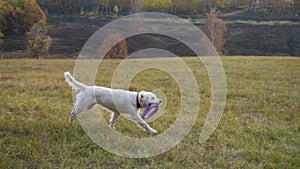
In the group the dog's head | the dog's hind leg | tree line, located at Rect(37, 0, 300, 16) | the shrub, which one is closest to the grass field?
the dog's hind leg

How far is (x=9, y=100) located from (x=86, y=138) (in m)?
3.71

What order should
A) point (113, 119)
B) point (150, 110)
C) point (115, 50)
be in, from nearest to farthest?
point (150, 110)
point (113, 119)
point (115, 50)

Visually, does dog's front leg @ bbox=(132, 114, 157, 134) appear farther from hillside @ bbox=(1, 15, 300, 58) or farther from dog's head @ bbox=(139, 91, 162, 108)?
hillside @ bbox=(1, 15, 300, 58)

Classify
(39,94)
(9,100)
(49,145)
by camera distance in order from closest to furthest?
(49,145) → (9,100) → (39,94)

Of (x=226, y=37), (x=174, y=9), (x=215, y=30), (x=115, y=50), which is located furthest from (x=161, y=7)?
(x=115, y=50)

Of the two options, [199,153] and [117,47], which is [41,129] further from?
[117,47]

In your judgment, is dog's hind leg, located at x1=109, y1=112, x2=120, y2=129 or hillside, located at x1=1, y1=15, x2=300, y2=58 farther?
hillside, located at x1=1, y1=15, x2=300, y2=58

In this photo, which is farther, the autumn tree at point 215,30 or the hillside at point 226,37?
the hillside at point 226,37

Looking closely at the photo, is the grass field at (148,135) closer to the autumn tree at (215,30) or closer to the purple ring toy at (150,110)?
the purple ring toy at (150,110)

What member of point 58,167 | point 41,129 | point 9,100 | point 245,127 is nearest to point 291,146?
point 245,127

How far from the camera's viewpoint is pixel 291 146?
6965 mm

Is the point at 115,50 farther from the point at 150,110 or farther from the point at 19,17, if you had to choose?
the point at 150,110

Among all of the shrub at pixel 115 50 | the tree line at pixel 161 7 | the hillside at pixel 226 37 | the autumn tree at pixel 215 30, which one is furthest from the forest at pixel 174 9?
the shrub at pixel 115 50

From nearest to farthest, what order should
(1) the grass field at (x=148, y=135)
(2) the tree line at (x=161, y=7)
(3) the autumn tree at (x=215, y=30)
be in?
(1) the grass field at (x=148, y=135) < (3) the autumn tree at (x=215, y=30) < (2) the tree line at (x=161, y=7)
